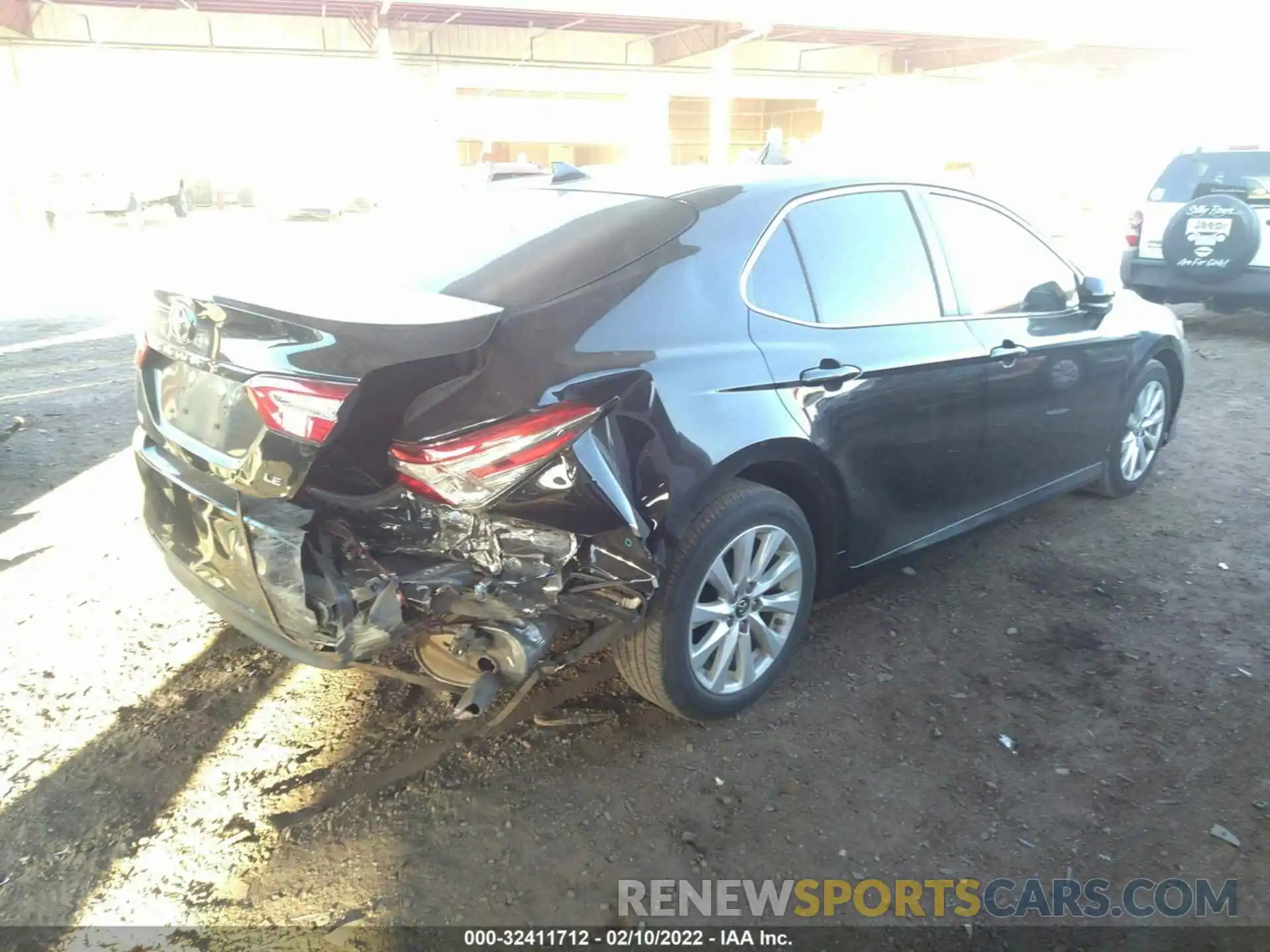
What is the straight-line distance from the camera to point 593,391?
7.64 ft

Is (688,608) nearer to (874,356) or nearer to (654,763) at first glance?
(654,763)

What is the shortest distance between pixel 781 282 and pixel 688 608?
1080 mm

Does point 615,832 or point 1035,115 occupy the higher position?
point 1035,115

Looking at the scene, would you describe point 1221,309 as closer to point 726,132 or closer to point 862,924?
point 862,924

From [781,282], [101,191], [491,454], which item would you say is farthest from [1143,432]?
[101,191]

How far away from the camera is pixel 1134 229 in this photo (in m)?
8.88

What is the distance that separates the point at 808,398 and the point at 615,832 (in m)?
1.41

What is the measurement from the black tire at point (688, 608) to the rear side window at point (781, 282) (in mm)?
566

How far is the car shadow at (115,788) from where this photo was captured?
2.31 meters

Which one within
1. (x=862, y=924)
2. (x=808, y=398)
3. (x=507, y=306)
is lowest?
(x=862, y=924)

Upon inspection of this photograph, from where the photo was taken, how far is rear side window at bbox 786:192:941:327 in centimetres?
299

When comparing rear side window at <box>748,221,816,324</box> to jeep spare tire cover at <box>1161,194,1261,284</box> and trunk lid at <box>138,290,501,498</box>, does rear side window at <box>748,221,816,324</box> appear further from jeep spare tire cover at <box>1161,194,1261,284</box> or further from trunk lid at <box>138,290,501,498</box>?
jeep spare tire cover at <box>1161,194,1261,284</box>

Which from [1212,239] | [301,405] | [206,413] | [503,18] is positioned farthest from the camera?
[503,18]

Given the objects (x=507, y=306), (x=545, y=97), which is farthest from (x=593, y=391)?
(x=545, y=97)
